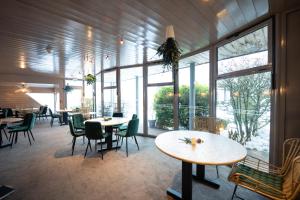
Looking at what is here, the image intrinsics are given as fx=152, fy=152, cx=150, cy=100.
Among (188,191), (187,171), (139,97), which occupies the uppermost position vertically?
(139,97)

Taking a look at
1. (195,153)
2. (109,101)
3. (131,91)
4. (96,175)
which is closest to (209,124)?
(195,153)

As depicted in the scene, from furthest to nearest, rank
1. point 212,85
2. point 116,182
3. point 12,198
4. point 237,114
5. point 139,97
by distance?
point 139,97
point 212,85
point 237,114
point 116,182
point 12,198

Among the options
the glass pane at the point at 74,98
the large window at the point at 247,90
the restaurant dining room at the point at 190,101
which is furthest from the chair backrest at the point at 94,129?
the glass pane at the point at 74,98

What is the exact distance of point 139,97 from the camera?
6.08m

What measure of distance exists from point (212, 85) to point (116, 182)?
288 cm

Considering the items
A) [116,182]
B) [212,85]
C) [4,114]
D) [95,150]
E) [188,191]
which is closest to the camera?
[188,191]

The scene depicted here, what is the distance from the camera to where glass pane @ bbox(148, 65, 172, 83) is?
16.7 ft

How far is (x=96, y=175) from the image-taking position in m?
2.72

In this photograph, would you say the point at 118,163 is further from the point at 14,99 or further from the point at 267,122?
the point at 14,99

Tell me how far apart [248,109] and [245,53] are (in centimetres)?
106

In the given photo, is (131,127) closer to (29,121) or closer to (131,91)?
(131,91)

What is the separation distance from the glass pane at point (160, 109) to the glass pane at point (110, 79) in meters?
1.92

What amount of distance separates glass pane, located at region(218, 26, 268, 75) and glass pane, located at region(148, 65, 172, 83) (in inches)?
→ 76.6

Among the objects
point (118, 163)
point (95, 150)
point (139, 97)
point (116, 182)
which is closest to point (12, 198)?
point (116, 182)
